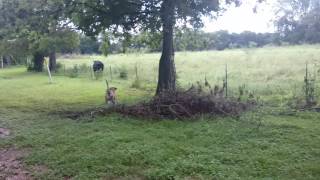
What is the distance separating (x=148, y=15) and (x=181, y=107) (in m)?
4.83

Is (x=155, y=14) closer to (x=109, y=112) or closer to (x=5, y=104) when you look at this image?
(x=109, y=112)

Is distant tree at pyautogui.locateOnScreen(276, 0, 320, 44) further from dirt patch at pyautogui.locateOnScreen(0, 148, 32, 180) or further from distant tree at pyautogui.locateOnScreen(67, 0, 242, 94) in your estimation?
dirt patch at pyautogui.locateOnScreen(0, 148, 32, 180)

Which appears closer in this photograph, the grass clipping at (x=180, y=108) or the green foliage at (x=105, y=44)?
the grass clipping at (x=180, y=108)

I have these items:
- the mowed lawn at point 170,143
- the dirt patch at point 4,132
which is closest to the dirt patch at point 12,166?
the mowed lawn at point 170,143

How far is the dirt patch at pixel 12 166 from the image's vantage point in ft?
25.9

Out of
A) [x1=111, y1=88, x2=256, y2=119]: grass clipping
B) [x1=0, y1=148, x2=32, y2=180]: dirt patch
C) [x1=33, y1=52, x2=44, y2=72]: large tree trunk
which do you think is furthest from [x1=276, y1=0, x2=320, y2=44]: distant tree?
[x1=0, y1=148, x2=32, y2=180]: dirt patch

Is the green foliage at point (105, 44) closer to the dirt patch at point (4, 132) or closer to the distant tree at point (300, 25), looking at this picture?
the dirt patch at point (4, 132)

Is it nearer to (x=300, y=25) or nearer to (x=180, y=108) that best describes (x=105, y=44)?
(x=180, y=108)

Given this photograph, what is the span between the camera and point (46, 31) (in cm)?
1730

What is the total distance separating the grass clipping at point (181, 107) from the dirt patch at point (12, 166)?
4.06m

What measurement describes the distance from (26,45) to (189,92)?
22.9 m

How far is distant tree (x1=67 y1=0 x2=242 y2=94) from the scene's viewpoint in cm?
1525

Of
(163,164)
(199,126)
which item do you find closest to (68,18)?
(199,126)

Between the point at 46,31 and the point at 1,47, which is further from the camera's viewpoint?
the point at 1,47
